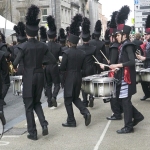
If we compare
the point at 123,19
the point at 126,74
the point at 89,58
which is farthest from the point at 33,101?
the point at 89,58

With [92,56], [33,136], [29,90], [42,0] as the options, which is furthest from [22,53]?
[42,0]

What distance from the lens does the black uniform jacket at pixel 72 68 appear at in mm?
7676

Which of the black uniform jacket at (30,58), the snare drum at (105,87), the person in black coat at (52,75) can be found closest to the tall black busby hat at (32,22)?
the black uniform jacket at (30,58)

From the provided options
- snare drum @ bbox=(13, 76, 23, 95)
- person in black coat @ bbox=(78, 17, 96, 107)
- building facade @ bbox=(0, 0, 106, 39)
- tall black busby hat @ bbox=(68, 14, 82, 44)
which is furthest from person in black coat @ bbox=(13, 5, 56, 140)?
building facade @ bbox=(0, 0, 106, 39)

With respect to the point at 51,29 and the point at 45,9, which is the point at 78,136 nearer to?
the point at 51,29

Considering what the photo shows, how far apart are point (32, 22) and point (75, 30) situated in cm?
160

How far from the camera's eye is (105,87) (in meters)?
7.22

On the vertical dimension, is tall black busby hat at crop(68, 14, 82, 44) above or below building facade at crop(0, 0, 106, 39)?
below

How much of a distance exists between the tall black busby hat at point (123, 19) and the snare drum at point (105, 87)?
94 cm

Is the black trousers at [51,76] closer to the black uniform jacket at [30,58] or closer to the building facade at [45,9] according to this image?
the black uniform jacket at [30,58]

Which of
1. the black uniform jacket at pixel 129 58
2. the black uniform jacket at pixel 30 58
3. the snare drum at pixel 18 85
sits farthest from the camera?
the snare drum at pixel 18 85

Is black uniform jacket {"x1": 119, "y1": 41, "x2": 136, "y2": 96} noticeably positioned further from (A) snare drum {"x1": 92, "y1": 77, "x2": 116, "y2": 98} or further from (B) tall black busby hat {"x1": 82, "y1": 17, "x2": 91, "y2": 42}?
(B) tall black busby hat {"x1": 82, "y1": 17, "x2": 91, "y2": 42}

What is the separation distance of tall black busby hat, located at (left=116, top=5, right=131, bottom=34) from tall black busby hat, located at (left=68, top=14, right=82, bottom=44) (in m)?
0.91

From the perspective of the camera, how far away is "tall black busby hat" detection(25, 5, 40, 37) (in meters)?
6.96
